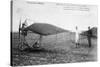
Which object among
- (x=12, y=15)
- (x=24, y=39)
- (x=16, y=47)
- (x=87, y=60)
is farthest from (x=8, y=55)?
(x=87, y=60)

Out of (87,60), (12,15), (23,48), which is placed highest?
(12,15)

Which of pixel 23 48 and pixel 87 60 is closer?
pixel 23 48

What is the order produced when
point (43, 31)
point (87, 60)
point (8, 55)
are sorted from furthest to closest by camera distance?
point (87, 60) → point (43, 31) → point (8, 55)

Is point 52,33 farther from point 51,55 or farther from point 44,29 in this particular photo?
point 51,55

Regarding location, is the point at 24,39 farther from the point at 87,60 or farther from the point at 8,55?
the point at 87,60

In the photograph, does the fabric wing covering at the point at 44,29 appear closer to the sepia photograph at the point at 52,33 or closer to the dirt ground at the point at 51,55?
the sepia photograph at the point at 52,33

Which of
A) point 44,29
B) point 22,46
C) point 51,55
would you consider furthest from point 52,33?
point 22,46

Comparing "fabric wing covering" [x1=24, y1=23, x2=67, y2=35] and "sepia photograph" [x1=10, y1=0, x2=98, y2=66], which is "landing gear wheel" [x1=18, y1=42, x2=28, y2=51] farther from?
"fabric wing covering" [x1=24, y1=23, x2=67, y2=35]
